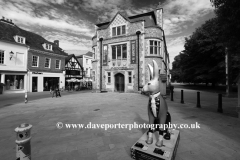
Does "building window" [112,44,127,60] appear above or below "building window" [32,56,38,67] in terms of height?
above

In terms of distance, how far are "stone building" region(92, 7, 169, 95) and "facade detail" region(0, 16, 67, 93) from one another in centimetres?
893

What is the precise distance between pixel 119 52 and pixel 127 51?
1391mm

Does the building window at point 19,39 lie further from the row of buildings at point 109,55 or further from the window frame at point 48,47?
the window frame at point 48,47

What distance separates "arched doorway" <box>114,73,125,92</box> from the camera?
59.3 feet

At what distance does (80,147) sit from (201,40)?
2367 centimetres

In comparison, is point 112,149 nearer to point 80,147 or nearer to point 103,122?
point 80,147

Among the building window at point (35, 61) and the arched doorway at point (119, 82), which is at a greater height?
the building window at point (35, 61)

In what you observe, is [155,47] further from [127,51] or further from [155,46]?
[127,51]

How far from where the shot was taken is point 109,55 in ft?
60.6

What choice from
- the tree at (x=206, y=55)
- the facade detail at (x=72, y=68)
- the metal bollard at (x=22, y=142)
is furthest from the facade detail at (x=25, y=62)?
the tree at (x=206, y=55)

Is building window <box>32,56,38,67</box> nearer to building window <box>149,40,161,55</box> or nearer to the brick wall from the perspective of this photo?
the brick wall

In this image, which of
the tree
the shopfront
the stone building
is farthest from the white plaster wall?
the tree

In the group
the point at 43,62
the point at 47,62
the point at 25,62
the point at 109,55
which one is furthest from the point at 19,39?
the point at 109,55

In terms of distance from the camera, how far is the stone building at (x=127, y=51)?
53.7ft
